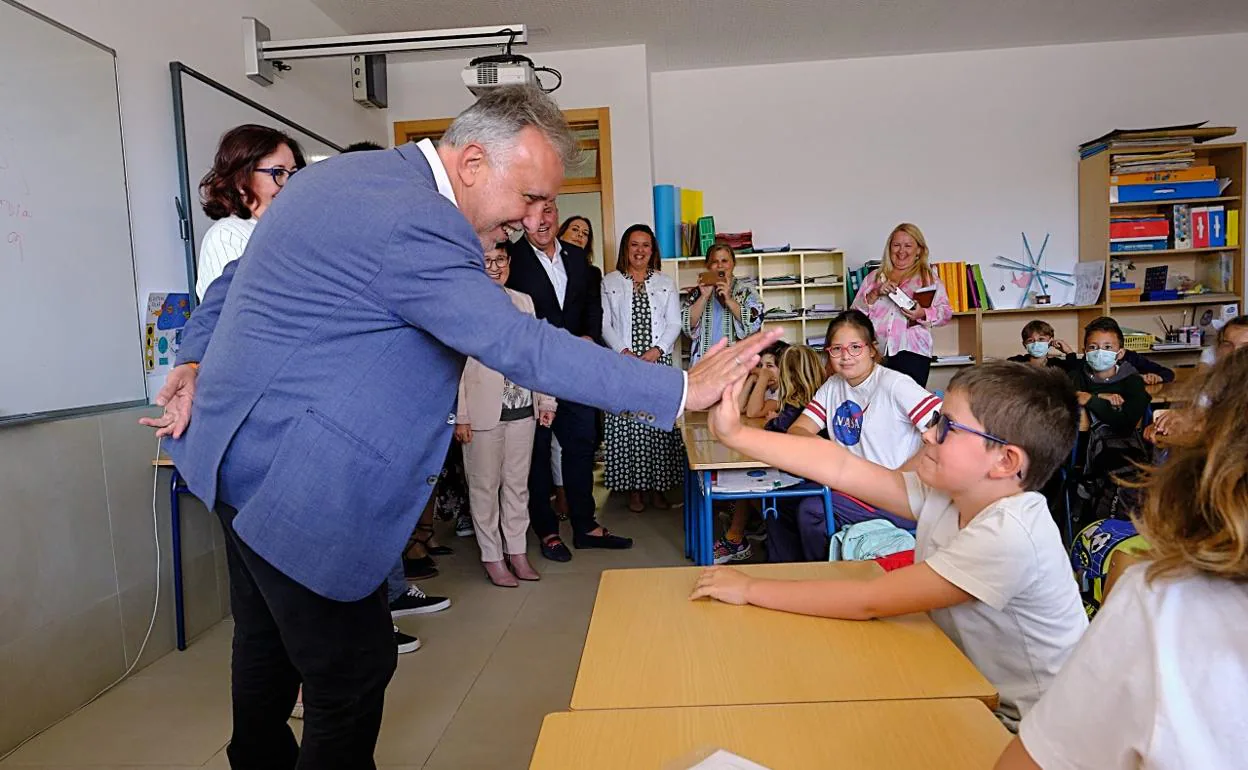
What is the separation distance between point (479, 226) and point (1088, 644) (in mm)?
1103

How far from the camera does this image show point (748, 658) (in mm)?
1158

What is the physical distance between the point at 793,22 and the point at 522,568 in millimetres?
3715

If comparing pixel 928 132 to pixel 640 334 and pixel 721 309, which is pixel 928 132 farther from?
pixel 640 334

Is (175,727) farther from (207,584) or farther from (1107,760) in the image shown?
(1107,760)

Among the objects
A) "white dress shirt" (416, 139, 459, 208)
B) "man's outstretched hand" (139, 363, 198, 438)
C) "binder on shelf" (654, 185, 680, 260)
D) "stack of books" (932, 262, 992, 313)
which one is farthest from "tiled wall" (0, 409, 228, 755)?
"stack of books" (932, 262, 992, 313)

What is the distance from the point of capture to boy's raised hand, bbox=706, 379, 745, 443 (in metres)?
1.36

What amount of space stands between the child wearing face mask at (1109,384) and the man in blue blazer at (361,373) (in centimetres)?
292

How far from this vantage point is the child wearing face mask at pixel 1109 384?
11.8 ft

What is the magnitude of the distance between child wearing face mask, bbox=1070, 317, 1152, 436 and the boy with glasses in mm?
2399

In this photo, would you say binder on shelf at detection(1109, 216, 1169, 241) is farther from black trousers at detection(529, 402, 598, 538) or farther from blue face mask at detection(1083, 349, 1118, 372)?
black trousers at detection(529, 402, 598, 538)

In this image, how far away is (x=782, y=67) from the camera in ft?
19.5

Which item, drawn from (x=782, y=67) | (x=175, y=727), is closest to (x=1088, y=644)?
(x=175, y=727)

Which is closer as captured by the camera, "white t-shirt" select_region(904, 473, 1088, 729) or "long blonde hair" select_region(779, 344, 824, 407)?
"white t-shirt" select_region(904, 473, 1088, 729)

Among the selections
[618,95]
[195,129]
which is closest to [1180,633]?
[195,129]
